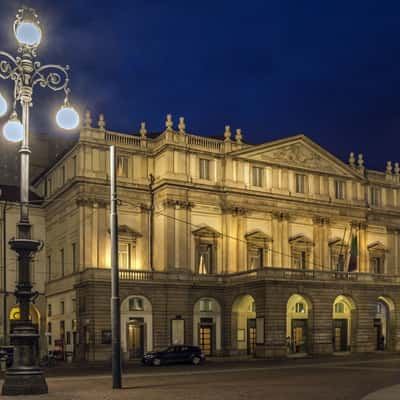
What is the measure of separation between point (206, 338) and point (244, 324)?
3.52 m

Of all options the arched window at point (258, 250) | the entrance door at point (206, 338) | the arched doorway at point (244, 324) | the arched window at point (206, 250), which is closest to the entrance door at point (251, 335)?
the arched doorway at point (244, 324)

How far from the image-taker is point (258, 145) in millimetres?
62344

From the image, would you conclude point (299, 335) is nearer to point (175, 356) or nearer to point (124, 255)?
point (175, 356)

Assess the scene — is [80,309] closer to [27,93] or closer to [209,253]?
[209,253]

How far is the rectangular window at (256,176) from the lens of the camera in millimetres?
62062

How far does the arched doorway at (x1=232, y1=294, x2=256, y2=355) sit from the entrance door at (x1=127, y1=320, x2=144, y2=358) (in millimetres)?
7979

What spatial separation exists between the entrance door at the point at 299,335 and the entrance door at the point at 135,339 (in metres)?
12.9

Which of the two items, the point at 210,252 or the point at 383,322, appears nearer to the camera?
the point at 210,252

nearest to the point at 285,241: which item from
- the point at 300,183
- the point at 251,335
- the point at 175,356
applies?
the point at 300,183

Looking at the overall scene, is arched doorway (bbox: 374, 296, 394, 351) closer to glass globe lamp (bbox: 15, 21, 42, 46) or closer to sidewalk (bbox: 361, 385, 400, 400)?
sidewalk (bbox: 361, 385, 400, 400)

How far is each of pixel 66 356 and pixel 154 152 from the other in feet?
59.3

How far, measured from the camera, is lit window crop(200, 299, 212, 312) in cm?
5905

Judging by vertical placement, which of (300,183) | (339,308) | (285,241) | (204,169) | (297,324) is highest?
(204,169)

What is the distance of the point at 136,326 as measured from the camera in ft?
184
